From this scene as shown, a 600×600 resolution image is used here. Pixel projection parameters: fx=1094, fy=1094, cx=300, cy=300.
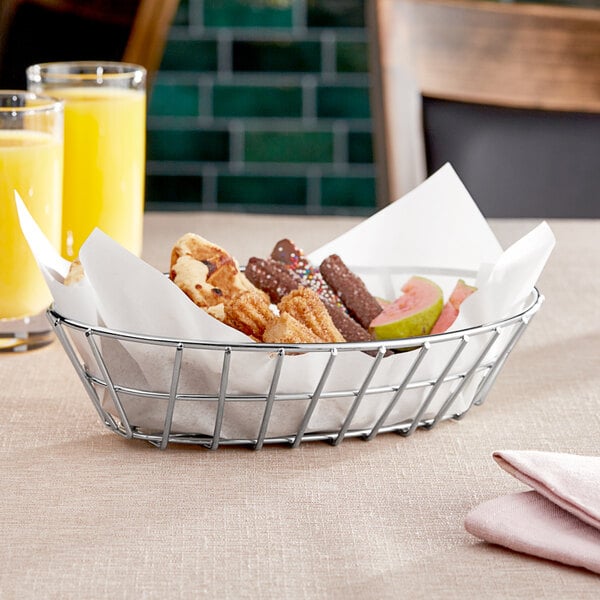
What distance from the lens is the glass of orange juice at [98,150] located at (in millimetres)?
1037

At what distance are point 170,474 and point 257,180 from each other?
8.45 ft

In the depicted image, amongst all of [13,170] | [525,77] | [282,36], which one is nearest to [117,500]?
[13,170]

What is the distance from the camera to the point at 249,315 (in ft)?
2.23

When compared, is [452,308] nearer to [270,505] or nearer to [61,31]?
[270,505]

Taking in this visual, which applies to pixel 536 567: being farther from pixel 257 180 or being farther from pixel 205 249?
pixel 257 180

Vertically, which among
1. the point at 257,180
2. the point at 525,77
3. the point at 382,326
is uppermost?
the point at 525,77

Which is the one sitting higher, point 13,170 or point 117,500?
point 13,170

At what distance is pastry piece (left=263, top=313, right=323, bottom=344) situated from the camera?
0.65m

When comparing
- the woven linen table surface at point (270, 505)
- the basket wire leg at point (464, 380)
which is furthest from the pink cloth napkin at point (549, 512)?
the basket wire leg at point (464, 380)

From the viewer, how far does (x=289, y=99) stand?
311 cm

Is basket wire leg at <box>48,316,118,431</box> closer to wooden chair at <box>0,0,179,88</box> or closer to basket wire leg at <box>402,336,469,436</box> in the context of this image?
basket wire leg at <box>402,336,469,436</box>

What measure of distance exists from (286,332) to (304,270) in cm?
14

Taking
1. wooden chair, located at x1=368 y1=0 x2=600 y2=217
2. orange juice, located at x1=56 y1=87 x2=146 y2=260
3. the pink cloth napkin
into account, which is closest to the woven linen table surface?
the pink cloth napkin

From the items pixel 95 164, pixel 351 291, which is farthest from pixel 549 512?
pixel 95 164
